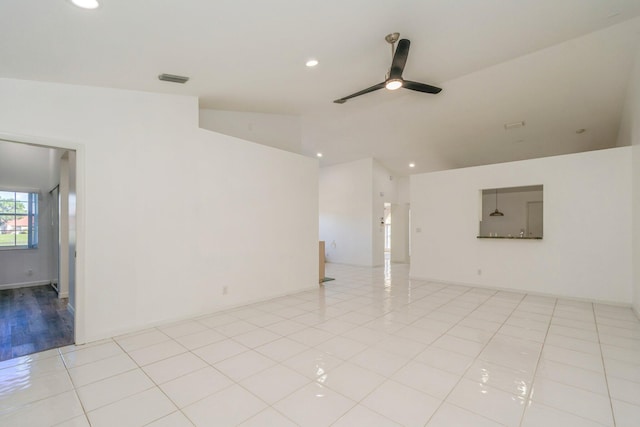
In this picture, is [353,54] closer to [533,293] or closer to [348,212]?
[533,293]

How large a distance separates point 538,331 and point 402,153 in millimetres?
5509

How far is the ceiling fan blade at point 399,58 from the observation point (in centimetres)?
290

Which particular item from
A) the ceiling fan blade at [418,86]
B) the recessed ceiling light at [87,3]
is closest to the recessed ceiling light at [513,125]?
the ceiling fan blade at [418,86]

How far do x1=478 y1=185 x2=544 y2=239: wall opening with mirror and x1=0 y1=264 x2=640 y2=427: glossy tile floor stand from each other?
4.83m

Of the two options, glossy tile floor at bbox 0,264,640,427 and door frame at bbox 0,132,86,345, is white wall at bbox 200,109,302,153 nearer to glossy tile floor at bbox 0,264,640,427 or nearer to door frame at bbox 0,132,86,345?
door frame at bbox 0,132,86,345

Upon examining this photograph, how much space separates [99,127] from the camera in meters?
3.18

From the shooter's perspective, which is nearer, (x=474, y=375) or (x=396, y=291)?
(x=474, y=375)

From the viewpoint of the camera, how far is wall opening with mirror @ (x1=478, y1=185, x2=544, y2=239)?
8273 millimetres

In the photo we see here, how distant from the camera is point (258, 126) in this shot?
17.3ft

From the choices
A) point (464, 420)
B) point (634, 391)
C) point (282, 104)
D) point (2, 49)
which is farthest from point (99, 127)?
point (634, 391)

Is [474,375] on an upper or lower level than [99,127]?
lower

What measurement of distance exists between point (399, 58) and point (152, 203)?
342cm

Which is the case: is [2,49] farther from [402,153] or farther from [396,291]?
[402,153]

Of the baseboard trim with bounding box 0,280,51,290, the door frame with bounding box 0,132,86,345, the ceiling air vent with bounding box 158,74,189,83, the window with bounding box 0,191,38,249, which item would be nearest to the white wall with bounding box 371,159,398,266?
the ceiling air vent with bounding box 158,74,189,83
